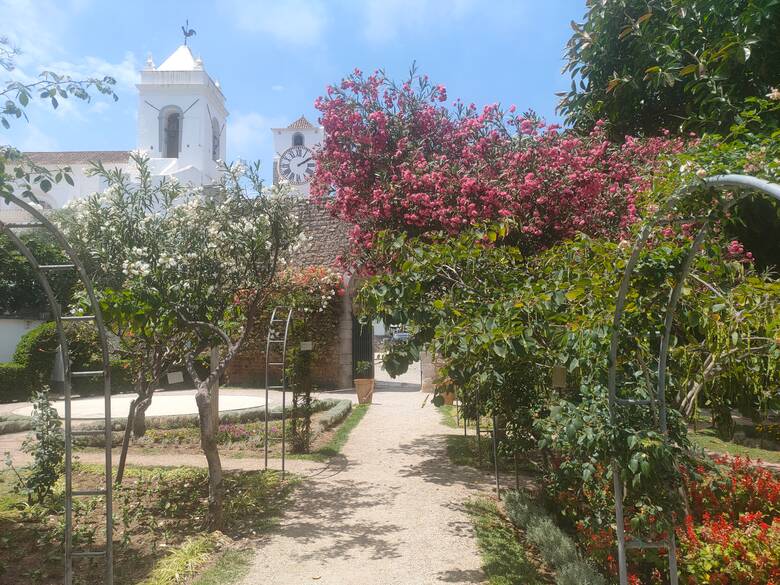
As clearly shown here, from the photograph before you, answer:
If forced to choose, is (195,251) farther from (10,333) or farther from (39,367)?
(10,333)

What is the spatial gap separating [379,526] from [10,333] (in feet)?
62.5

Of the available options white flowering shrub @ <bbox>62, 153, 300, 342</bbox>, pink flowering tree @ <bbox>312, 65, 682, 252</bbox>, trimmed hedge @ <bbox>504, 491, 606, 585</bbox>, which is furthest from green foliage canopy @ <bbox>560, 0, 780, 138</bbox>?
white flowering shrub @ <bbox>62, 153, 300, 342</bbox>

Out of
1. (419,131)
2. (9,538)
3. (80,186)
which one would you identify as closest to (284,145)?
(80,186)

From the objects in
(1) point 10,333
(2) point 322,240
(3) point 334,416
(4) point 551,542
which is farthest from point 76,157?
(4) point 551,542

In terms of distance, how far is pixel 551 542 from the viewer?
4441 millimetres

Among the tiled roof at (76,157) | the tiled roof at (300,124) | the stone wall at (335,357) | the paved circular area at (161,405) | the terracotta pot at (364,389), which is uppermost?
the tiled roof at (300,124)

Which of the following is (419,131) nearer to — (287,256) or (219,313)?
(287,256)

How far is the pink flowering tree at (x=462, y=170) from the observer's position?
23.0 ft

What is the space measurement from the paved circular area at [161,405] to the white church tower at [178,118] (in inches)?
823

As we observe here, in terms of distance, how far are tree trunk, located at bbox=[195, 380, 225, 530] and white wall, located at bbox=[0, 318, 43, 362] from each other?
17.5 m

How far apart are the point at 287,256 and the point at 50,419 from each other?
292cm

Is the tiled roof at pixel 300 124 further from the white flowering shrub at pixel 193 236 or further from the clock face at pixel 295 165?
the white flowering shrub at pixel 193 236

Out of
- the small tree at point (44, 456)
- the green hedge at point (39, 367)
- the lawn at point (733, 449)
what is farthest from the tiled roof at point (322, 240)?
the small tree at point (44, 456)

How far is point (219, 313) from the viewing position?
233 inches
